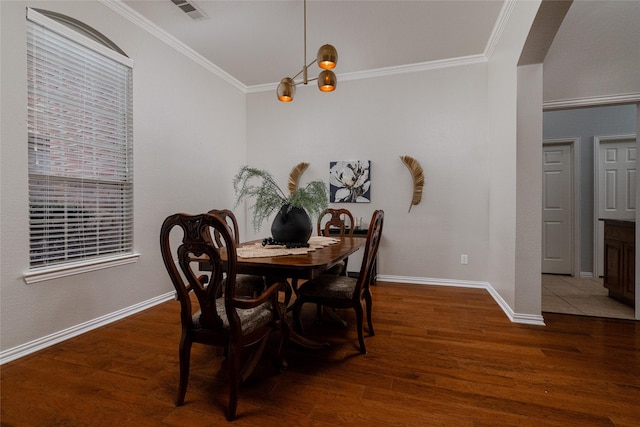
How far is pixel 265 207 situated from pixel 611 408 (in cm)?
229

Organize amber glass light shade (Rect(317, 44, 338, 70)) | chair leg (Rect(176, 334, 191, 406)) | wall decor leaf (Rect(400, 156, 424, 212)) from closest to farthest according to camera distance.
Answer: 1. chair leg (Rect(176, 334, 191, 406))
2. amber glass light shade (Rect(317, 44, 338, 70))
3. wall decor leaf (Rect(400, 156, 424, 212))

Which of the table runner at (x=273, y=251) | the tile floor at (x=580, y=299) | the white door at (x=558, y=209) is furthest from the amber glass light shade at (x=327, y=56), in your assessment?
the white door at (x=558, y=209)

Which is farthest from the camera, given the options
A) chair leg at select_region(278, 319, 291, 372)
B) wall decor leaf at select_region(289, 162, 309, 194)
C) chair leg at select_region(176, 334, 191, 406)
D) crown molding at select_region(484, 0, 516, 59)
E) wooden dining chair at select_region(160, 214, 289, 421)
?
wall decor leaf at select_region(289, 162, 309, 194)

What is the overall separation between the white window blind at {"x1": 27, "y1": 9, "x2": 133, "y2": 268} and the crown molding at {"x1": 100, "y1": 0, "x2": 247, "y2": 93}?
424 mm

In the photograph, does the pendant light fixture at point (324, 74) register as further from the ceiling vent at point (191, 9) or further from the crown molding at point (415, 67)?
the crown molding at point (415, 67)

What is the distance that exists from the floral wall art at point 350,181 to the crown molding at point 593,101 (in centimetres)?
207

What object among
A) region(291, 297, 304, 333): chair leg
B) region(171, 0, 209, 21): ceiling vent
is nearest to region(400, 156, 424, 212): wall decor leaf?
region(291, 297, 304, 333): chair leg

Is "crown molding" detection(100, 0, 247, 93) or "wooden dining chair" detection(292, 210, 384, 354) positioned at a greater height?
"crown molding" detection(100, 0, 247, 93)

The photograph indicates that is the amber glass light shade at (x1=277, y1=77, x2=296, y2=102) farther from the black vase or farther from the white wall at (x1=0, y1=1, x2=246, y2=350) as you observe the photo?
the white wall at (x1=0, y1=1, x2=246, y2=350)

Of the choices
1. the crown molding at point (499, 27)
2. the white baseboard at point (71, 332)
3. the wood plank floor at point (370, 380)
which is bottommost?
the wood plank floor at point (370, 380)

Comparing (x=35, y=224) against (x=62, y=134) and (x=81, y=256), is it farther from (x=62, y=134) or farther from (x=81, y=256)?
(x=62, y=134)

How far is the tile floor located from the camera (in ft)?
9.45

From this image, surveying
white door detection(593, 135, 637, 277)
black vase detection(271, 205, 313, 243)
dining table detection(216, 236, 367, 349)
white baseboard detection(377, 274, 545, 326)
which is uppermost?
white door detection(593, 135, 637, 277)

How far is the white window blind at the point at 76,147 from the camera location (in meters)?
2.21
